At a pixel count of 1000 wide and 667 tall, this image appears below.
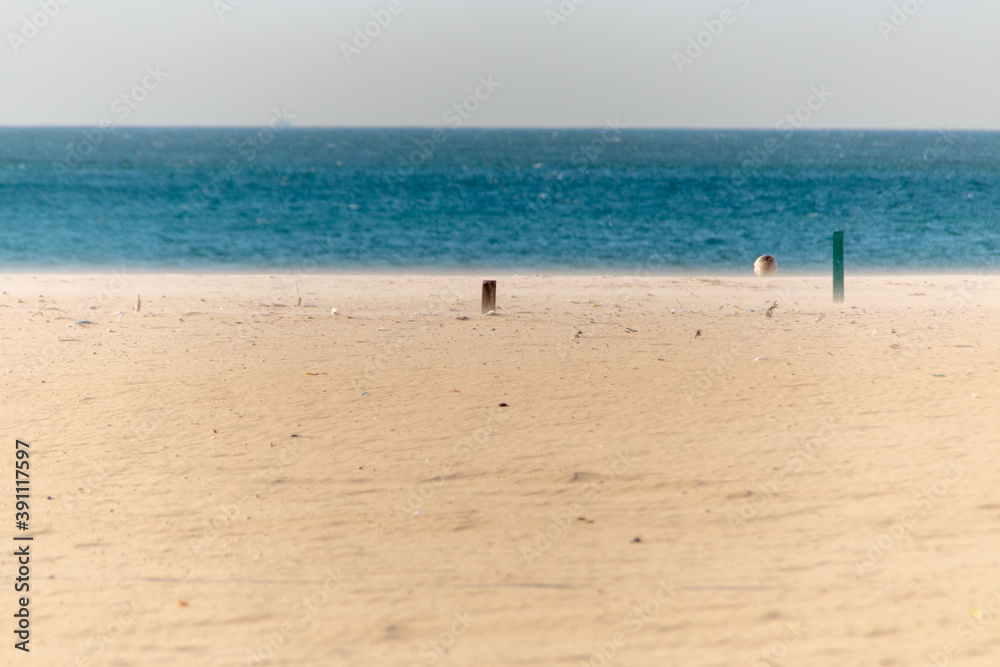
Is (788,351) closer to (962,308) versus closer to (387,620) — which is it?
(962,308)

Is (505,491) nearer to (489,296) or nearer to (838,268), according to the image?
(489,296)

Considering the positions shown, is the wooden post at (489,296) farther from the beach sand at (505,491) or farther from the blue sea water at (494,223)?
the blue sea water at (494,223)

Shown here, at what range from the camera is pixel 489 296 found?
491 inches

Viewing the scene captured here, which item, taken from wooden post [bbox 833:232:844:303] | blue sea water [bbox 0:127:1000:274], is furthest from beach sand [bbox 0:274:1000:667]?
blue sea water [bbox 0:127:1000:274]

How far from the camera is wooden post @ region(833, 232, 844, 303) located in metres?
13.7

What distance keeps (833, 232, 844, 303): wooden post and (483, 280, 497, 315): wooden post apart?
221 inches

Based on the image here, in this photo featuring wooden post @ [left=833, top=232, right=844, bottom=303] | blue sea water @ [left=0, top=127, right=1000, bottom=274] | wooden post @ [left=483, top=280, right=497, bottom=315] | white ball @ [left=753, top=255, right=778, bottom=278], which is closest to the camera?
wooden post @ [left=483, top=280, right=497, bottom=315]

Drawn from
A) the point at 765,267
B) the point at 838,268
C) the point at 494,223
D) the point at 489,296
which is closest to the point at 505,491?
the point at 489,296

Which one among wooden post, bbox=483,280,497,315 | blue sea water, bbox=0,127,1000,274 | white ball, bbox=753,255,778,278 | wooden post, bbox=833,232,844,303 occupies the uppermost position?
blue sea water, bbox=0,127,1000,274

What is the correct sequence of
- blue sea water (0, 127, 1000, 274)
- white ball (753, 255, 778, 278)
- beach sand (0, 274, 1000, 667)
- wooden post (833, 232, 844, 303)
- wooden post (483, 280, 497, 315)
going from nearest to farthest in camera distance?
beach sand (0, 274, 1000, 667) → wooden post (483, 280, 497, 315) → wooden post (833, 232, 844, 303) → white ball (753, 255, 778, 278) → blue sea water (0, 127, 1000, 274)

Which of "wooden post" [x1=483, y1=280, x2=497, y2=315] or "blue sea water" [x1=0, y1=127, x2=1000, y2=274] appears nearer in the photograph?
"wooden post" [x1=483, y1=280, x2=497, y2=315]

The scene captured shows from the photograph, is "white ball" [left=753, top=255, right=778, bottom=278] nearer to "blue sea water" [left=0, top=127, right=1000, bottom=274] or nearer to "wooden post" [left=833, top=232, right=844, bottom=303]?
"blue sea water" [left=0, top=127, right=1000, bottom=274]

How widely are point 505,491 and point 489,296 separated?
6.44 meters

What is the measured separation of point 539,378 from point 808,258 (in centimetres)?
2025
